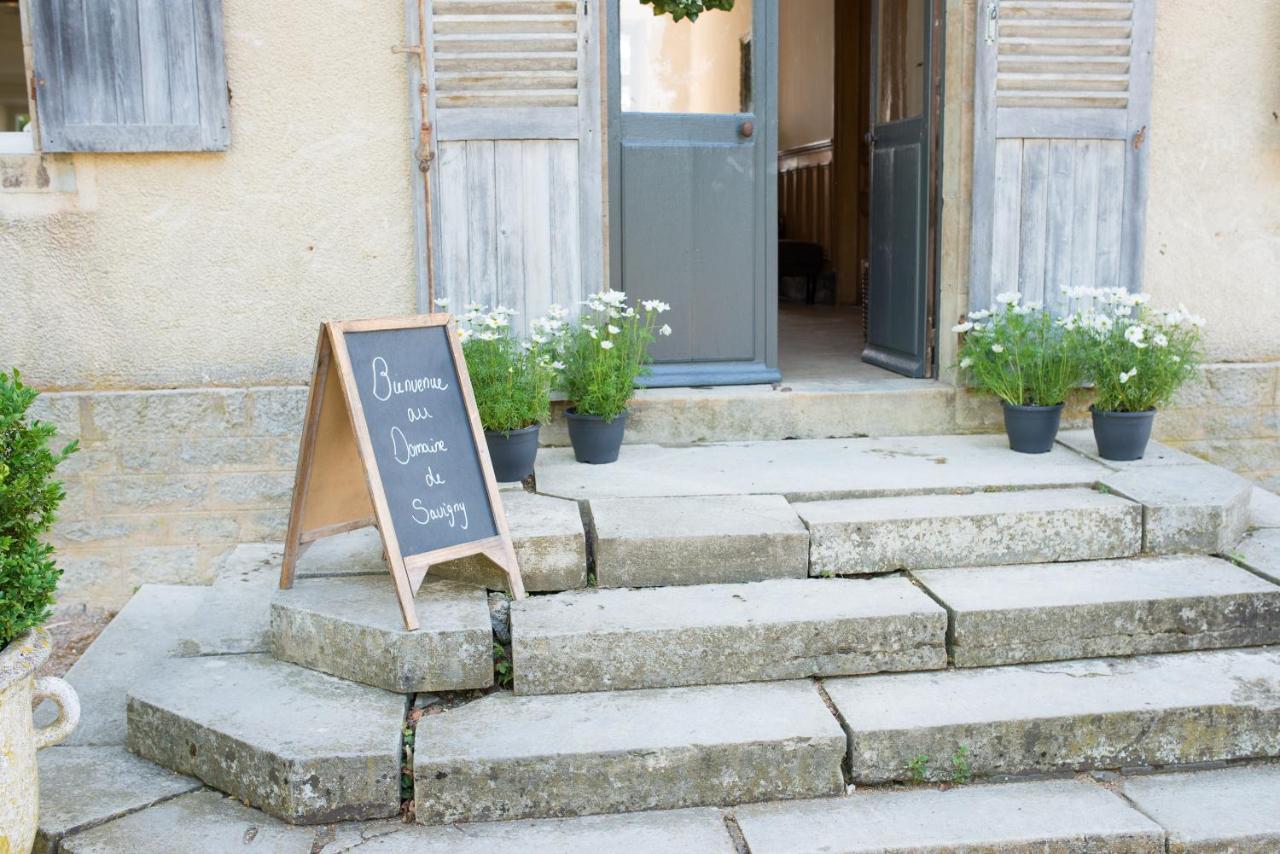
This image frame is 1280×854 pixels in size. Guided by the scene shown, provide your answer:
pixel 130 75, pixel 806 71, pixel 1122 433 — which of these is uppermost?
pixel 806 71

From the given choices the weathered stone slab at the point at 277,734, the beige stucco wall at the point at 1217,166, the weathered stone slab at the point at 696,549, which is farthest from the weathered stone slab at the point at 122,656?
the beige stucco wall at the point at 1217,166

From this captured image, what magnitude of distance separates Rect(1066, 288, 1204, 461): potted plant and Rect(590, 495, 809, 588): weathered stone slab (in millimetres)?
1511

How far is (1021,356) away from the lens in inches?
189

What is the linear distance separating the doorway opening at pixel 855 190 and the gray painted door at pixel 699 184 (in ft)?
1.48

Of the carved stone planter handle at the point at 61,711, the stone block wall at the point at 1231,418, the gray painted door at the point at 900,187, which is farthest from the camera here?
→ the gray painted door at the point at 900,187

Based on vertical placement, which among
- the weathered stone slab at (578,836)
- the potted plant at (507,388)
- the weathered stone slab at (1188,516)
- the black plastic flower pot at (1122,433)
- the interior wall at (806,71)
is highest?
the interior wall at (806,71)

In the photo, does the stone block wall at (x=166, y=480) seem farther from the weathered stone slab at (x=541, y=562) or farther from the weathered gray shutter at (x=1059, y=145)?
the weathered gray shutter at (x=1059, y=145)

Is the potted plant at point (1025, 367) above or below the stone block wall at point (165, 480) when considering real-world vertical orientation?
above

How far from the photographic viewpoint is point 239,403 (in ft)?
15.9

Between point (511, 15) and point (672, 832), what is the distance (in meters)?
3.16

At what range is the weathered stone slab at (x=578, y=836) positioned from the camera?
2998 mm

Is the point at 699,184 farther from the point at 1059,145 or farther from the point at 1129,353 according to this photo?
the point at 1129,353

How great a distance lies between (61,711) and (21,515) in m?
0.48

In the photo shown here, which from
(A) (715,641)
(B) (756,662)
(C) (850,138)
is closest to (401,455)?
(A) (715,641)
